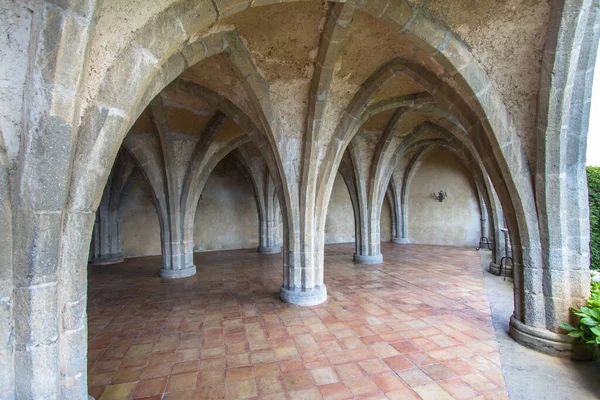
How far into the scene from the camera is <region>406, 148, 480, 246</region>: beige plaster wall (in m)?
11.9

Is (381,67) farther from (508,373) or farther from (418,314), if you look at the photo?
(508,373)

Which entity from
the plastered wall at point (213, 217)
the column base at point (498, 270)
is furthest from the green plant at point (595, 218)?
the plastered wall at point (213, 217)

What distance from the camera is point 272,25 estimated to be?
354 centimetres

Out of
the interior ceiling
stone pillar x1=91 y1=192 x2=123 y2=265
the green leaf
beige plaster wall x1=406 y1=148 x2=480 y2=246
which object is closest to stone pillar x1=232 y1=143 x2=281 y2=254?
stone pillar x1=91 y1=192 x2=123 y2=265

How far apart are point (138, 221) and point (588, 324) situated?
1168 centimetres

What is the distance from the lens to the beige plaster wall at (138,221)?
10.7 metres

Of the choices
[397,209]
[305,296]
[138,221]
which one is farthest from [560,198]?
[138,221]

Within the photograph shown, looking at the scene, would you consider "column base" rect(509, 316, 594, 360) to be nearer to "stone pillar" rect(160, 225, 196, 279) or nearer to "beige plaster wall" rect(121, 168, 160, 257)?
"stone pillar" rect(160, 225, 196, 279)

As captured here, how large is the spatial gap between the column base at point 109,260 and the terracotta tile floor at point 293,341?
3.65m

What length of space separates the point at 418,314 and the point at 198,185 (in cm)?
534

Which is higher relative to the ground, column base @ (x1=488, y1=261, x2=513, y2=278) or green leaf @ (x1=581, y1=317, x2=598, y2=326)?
green leaf @ (x1=581, y1=317, x2=598, y2=326)

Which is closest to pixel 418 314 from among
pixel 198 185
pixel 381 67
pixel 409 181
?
pixel 381 67

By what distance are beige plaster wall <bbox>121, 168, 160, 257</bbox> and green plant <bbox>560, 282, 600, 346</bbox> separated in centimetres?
1119

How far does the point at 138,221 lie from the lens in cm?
1089
